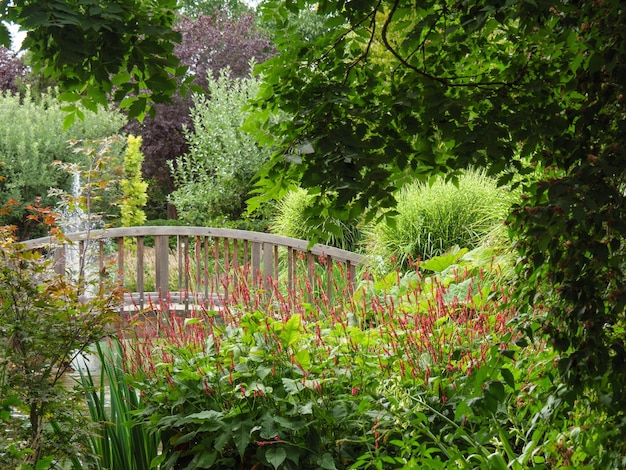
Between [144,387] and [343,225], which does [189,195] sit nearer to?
[343,225]

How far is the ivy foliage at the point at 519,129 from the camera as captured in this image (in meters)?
1.78

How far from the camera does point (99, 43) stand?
6.94 ft

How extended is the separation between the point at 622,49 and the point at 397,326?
1.99 m

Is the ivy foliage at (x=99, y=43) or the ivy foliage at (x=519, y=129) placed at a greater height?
the ivy foliage at (x=99, y=43)

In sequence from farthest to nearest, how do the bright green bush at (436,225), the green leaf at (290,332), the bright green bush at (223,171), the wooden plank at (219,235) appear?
the bright green bush at (223,171), the bright green bush at (436,225), the wooden plank at (219,235), the green leaf at (290,332)

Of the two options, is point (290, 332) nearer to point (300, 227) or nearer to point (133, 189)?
point (300, 227)

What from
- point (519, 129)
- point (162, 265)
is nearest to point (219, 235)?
point (162, 265)

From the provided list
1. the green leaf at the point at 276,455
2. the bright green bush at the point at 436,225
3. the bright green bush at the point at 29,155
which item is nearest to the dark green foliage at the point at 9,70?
the bright green bush at the point at 29,155

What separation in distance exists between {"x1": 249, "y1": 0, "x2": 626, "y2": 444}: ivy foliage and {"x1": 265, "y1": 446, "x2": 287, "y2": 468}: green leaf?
3.34 ft

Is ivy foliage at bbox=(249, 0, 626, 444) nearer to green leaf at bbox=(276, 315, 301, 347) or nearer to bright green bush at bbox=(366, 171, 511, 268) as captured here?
green leaf at bbox=(276, 315, 301, 347)

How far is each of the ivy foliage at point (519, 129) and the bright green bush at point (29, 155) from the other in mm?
12601

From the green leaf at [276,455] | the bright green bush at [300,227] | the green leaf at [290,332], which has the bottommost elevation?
the green leaf at [276,455]

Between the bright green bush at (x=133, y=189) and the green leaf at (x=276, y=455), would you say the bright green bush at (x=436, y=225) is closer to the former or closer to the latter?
the green leaf at (x=276, y=455)

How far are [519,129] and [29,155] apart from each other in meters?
14.0
